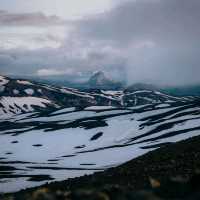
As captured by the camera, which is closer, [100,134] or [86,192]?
[86,192]

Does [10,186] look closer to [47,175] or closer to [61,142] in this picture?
[47,175]

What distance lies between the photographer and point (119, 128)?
163 metres

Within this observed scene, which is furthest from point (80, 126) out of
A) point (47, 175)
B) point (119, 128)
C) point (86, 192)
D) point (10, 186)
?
point (86, 192)

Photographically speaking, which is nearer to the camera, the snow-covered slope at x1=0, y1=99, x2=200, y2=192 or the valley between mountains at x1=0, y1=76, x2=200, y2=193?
the valley between mountains at x1=0, y1=76, x2=200, y2=193

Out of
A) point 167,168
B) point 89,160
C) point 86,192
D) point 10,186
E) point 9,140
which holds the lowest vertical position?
point 9,140

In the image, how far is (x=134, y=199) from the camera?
11.1 meters

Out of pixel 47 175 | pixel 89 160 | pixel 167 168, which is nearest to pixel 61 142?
pixel 89 160

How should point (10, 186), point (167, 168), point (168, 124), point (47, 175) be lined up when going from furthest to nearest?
point (168, 124) → point (47, 175) → point (10, 186) → point (167, 168)

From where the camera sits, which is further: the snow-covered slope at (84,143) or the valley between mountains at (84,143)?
the snow-covered slope at (84,143)

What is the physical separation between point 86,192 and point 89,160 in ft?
293

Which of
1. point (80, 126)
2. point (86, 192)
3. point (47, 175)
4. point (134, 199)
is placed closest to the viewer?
point (134, 199)

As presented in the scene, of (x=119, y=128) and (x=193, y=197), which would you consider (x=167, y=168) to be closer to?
(x=193, y=197)

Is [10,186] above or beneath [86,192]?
beneath

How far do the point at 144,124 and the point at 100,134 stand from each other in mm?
16018
